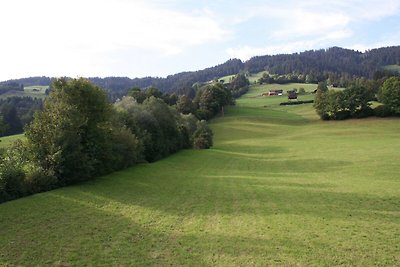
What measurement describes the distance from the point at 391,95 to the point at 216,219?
9504 cm

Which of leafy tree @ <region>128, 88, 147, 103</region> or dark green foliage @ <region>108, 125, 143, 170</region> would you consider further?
leafy tree @ <region>128, 88, 147, 103</region>

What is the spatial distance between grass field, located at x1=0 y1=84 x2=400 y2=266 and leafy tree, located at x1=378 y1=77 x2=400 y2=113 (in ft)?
205

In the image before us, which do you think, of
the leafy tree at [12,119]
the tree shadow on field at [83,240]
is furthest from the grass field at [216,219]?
the leafy tree at [12,119]

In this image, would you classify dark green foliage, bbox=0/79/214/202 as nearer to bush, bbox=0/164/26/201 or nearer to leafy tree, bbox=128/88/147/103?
bush, bbox=0/164/26/201

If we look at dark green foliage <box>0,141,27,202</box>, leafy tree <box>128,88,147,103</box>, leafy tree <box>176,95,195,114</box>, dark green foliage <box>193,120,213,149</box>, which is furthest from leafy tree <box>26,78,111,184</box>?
leafy tree <box>176,95,195,114</box>

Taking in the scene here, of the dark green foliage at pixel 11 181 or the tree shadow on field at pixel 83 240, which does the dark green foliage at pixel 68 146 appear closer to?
the dark green foliage at pixel 11 181

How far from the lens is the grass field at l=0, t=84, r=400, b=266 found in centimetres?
1745

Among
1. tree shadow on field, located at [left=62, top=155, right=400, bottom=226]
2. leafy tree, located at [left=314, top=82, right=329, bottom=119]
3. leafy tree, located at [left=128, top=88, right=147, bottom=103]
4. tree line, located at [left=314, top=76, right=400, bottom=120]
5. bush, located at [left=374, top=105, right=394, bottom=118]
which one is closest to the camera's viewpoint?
tree shadow on field, located at [left=62, top=155, right=400, bottom=226]

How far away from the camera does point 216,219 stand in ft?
77.9

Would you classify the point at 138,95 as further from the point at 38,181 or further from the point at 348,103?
the point at 38,181

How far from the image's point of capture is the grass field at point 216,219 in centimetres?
1745

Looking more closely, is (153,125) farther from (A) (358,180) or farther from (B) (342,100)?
(B) (342,100)

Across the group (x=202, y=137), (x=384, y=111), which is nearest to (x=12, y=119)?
(x=202, y=137)

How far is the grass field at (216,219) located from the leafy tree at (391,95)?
6260 cm
